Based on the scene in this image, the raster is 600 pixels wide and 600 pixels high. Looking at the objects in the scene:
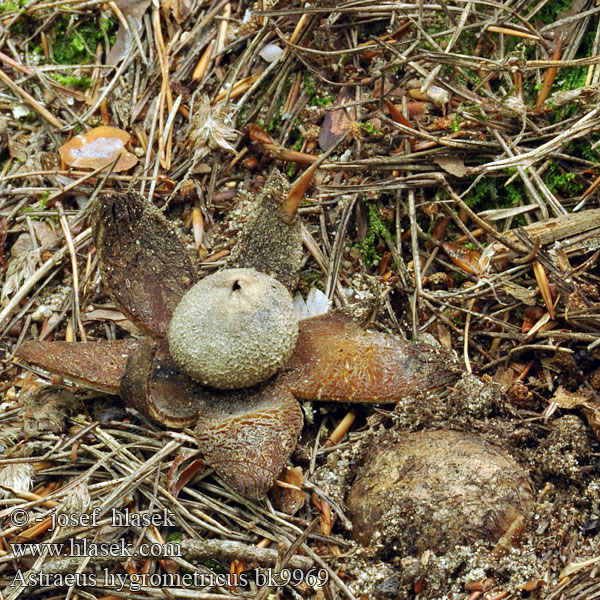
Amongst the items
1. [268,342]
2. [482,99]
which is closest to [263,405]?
[268,342]

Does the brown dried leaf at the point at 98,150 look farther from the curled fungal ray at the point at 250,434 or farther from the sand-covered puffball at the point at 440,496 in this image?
the sand-covered puffball at the point at 440,496

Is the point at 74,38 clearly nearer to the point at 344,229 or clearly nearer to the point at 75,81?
the point at 75,81

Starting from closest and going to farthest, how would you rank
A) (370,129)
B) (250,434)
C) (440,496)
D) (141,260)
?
(440,496), (250,434), (141,260), (370,129)

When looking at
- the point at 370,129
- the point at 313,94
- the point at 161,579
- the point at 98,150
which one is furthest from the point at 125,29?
the point at 161,579

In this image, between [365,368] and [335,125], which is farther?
[335,125]

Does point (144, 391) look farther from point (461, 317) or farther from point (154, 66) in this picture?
point (154, 66)

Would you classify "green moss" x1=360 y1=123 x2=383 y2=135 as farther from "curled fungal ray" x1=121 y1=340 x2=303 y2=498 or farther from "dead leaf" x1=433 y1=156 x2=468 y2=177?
"curled fungal ray" x1=121 y1=340 x2=303 y2=498

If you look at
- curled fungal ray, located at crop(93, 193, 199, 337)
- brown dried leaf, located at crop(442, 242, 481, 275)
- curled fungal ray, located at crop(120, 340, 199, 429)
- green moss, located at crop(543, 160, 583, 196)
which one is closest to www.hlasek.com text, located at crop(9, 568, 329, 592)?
curled fungal ray, located at crop(120, 340, 199, 429)
